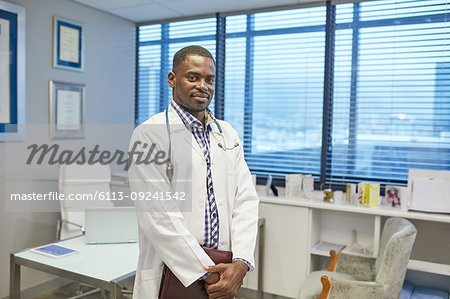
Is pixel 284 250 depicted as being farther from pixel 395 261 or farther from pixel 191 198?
pixel 191 198

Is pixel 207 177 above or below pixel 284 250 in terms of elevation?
above

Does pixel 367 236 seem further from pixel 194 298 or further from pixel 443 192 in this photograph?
pixel 194 298

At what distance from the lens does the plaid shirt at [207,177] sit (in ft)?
5.33

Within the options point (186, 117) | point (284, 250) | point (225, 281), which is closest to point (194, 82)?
point (186, 117)

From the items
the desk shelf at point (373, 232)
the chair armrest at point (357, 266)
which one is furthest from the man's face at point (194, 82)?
the chair armrest at point (357, 266)

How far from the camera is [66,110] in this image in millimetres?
3500

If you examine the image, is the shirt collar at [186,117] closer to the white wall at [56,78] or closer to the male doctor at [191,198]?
the male doctor at [191,198]

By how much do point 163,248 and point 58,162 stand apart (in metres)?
2.31

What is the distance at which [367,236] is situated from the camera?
10.6 feet

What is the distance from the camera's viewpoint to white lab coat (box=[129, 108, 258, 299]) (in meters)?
1.52

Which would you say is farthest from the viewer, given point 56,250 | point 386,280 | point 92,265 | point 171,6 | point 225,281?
point 171,6

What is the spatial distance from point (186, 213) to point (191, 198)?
0.06m

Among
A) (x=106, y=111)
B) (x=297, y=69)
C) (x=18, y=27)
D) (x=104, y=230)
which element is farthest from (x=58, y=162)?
(x=297, y=69)

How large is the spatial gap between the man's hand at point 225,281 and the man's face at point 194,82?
Answer: 2.11 feet
